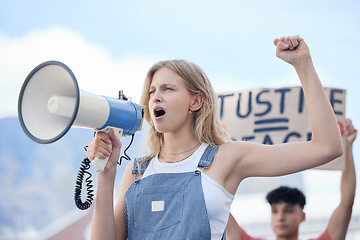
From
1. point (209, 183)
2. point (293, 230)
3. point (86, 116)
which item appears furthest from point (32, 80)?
point (293, 230)

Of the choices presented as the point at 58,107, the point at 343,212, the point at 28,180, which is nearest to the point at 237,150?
the point at 58,107

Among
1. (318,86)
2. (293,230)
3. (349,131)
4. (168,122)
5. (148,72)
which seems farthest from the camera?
(349,131)

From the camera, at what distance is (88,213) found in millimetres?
6297

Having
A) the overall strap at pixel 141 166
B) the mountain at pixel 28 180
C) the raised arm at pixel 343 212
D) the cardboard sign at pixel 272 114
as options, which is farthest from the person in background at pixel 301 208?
the mountain at pixel 28 180

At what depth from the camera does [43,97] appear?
151 cm

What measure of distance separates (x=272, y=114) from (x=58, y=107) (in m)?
2.36

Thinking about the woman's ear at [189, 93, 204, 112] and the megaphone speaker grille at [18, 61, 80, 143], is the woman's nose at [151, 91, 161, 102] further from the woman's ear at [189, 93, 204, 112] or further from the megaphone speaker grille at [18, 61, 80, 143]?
the megaphone speaker grille at [18, 61, 80, 143]

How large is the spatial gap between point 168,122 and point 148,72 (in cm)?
26

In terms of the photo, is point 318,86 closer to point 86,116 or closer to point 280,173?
point 280,173

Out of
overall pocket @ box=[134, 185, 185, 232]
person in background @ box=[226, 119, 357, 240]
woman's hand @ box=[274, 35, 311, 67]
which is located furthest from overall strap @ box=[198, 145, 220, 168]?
person in background @ box=[226, 119, 357, 240]

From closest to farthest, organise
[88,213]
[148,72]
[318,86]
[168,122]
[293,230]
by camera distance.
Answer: [318,86] < [168,122] < [148,72] < [293,230] < [88,213]

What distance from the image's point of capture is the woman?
4.56ft

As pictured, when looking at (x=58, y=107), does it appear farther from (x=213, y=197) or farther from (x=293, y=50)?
(x=293, y=50)

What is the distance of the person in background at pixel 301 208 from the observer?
2926 mm
